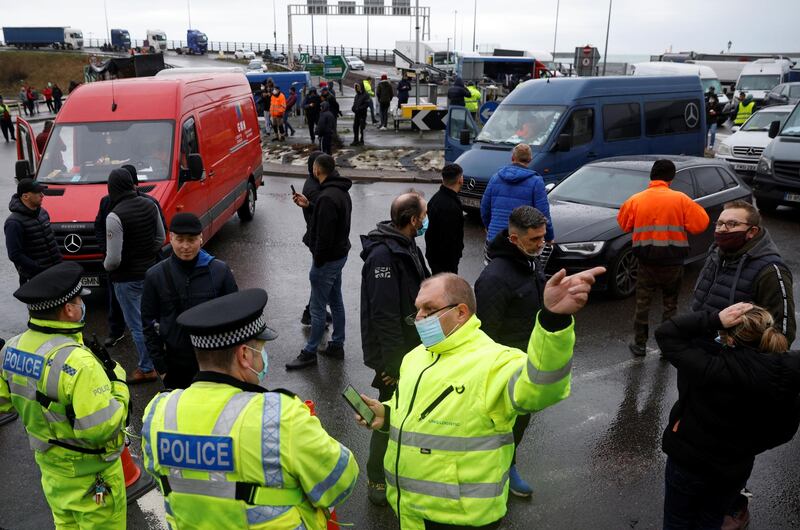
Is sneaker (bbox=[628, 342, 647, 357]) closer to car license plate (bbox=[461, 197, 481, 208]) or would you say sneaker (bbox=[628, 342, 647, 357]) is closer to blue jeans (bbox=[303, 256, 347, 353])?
blue jeans (bbox=[303, 256, 347, 353])

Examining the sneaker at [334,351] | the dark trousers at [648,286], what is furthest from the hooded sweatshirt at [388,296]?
the dark trousers at [648,286]

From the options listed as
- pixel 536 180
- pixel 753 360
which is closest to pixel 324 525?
pixel 753 360

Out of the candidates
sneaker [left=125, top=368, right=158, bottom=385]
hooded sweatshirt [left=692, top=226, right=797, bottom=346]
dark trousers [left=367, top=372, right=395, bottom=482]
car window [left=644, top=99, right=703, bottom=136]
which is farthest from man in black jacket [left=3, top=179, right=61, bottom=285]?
car window [left=644, top=99, right=703, bottom=136]

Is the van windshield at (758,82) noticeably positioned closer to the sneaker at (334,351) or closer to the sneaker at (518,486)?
the sneaker at (334,351)

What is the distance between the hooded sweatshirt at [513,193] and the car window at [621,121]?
5889 millimetres

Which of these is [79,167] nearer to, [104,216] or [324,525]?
[104,216]

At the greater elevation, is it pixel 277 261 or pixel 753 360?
pixel 753 360

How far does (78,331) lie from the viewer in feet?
10.9

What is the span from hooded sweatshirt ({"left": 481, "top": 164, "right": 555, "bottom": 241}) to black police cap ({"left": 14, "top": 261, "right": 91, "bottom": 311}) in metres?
4.48

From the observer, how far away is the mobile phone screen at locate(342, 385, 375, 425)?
9.00ft

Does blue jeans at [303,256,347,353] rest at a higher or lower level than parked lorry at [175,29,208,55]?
lower

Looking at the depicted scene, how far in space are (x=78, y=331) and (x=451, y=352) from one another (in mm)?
1918

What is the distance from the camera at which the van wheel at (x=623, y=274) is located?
314 inches

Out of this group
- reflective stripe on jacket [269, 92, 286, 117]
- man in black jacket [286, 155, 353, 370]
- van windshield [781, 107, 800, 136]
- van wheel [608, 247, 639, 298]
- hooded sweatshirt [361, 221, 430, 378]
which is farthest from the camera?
reflective stripe on jacket [269, 92, 286, 117]
